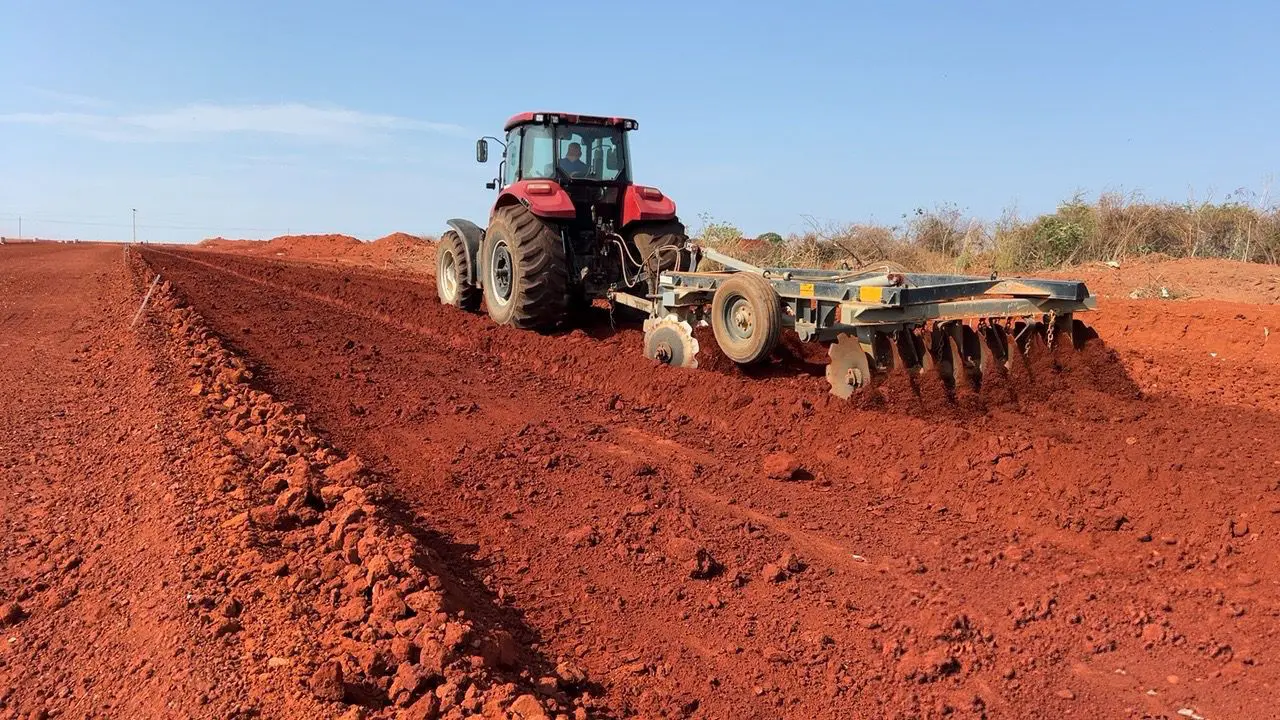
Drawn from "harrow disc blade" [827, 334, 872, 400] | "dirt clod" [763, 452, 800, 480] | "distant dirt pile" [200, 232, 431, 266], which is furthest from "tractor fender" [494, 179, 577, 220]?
"distant dirt pile" [200, 232, 431, 266]

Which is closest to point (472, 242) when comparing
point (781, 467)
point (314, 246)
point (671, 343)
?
point (671, 343)

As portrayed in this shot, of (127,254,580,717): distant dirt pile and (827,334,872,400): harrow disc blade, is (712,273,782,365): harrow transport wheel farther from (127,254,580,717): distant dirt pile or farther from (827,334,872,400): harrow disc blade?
(127,254,580,717): distant dirt pile

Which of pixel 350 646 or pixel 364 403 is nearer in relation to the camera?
pixel 350 646

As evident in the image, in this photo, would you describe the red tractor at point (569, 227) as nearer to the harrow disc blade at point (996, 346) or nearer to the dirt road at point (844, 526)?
the dirt road at point (844, 526)

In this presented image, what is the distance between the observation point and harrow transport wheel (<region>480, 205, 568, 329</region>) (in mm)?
8688

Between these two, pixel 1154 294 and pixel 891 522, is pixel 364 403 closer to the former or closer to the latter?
Result: pixel 891 522

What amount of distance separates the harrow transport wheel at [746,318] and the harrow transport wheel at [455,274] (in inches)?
176

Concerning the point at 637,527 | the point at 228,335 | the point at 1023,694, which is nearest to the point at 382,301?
the point at 228,335

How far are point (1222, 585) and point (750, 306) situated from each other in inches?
143

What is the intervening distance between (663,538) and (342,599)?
144cm

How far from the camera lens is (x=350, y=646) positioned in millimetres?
2912

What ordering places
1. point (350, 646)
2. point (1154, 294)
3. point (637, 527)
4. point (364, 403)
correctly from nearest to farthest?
point (350, 646), point (637, 527), point (364, 403), point (1154, 294)

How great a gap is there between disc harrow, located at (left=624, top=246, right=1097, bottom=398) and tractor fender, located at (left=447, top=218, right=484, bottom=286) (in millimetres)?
4453

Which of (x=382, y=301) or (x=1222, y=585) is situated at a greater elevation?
(x=382, y=301)
